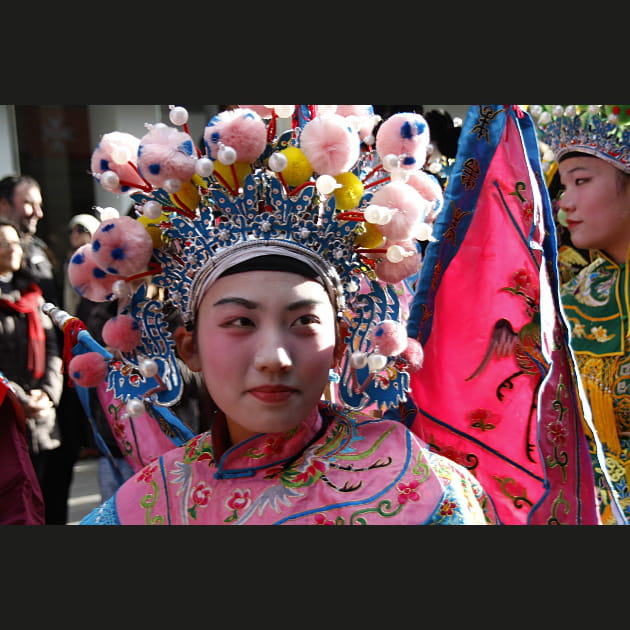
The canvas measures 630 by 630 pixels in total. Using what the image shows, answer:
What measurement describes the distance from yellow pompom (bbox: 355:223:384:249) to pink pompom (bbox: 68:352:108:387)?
0.83m

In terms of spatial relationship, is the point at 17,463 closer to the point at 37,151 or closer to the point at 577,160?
the point at 577,160

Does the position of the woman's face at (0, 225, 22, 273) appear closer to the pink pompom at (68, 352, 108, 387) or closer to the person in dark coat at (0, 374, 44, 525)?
the person in dark coat at (0, 374, 44, 525)

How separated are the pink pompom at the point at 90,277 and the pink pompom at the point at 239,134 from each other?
47 centimetres

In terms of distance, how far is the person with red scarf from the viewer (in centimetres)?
370

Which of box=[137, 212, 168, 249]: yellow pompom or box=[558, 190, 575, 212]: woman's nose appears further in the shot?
box=[558, 190, 575, 212]: woman's nose

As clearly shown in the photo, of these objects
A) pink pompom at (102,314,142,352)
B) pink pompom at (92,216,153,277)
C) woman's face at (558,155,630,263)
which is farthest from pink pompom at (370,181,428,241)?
woman's face at (558,155,630,263)

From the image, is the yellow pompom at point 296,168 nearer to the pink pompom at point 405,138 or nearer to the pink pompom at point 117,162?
the pink pompom at point 405,138

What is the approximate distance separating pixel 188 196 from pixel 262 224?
→ 0.23m

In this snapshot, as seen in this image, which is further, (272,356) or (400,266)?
(400,266)

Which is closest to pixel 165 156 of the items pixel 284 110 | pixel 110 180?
pixel 110 180

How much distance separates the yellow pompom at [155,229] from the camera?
202 centimetres

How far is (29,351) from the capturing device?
376 cm

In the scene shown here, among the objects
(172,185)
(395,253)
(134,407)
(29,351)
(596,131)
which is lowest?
(29,351)

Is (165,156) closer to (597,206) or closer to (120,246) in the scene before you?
(120,246)
